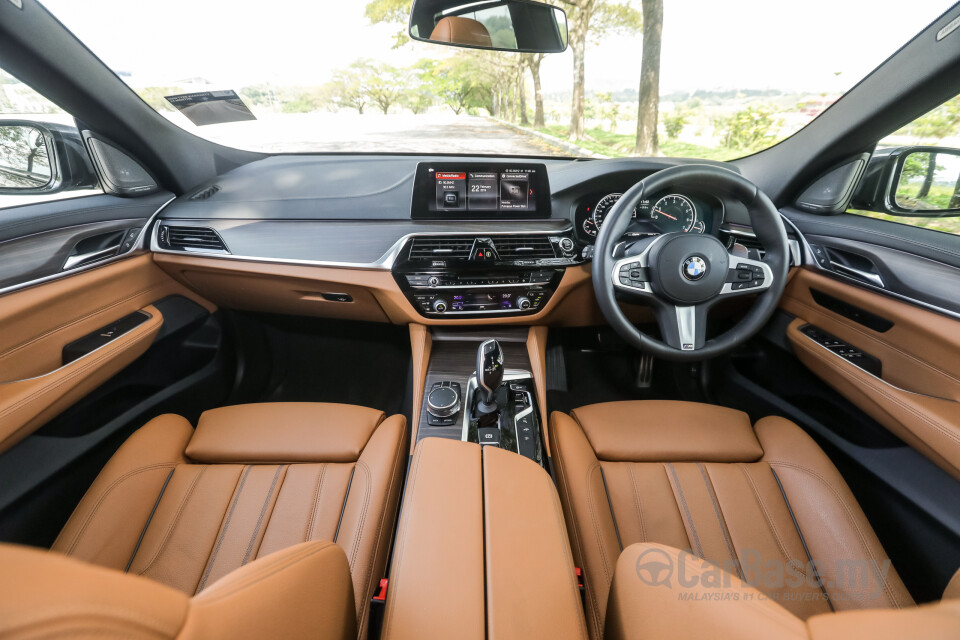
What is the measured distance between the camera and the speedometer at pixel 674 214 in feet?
6.31

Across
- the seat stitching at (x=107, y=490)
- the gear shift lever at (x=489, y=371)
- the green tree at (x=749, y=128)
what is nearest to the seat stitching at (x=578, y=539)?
the gear shift lever at (x=489, y=371)

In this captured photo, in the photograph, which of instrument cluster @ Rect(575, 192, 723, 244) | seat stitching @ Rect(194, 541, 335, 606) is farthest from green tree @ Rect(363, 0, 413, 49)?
seat stitching @ Rect(194, 541, 335, 606)

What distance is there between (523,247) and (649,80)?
73.6 inches

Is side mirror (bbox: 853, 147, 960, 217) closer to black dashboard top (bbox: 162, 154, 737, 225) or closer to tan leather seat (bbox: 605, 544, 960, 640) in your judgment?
black dashboard top (bbox: 162, 154, 737, 225)

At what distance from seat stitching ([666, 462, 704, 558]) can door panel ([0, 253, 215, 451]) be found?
189cm

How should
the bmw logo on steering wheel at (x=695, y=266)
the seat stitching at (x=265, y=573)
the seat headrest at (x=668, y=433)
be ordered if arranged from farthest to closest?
1. the bmw logo on steering wheel at (x=695, y=266)
2. the seat headrest at (x=668, y=433)
3. the seat stitching at (x=265, y=573)

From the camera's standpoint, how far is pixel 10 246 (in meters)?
1.48

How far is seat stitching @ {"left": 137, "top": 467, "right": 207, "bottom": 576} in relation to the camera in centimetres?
113

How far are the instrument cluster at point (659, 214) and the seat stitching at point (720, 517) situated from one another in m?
0.93

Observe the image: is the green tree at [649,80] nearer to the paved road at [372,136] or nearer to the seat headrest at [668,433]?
the paved road at [372,136]

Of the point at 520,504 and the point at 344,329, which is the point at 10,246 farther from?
the point at 520,504

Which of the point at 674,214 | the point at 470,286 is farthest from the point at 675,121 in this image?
the point at 470,286

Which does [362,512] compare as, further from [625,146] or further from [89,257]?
[625,146]

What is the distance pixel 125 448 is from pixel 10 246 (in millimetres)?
781
